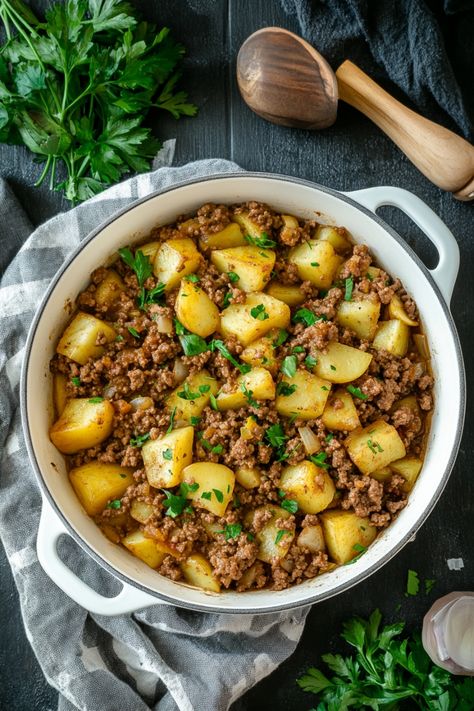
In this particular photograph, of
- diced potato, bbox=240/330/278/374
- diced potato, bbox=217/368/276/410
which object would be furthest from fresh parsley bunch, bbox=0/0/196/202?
diced potato, bbox=217/368/276/410

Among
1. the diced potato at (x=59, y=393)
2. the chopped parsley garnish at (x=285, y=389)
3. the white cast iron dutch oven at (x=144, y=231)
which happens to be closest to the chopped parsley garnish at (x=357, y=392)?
the chopped parsley garnish at (x=285, y=389)

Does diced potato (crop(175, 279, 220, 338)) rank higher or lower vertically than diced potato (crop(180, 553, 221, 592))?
higher

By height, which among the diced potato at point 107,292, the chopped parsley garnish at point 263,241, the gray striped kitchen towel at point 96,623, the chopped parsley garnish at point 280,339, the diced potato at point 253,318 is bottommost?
the gray striped kitchen towel at point 96,623

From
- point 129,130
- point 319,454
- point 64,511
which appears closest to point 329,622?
point 319,454

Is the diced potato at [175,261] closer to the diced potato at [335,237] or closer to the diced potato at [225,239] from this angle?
the diced potato at [225,239]

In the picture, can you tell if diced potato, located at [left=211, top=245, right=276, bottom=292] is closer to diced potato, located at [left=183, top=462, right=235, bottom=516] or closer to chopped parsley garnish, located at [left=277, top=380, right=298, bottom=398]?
chopped parsley garnish, located at [left=277, top=380, right=298, bottom=398]

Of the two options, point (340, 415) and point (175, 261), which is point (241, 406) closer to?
point (340, 415)

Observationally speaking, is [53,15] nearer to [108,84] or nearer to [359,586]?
[108,84]
